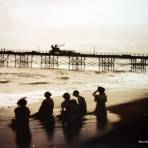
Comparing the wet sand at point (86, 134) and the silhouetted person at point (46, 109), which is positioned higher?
the silhouetted person at point (46, 109)

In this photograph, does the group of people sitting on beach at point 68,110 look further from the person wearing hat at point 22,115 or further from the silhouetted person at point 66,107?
the person wearing hat at point 22,115

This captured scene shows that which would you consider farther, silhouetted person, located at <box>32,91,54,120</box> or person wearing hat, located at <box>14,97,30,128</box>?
silhouetted person, located at <box>32,91,54,120</box>

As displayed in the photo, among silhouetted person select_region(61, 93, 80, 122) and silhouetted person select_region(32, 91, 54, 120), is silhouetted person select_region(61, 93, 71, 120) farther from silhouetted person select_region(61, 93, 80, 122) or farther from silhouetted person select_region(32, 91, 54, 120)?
silhouetted person select_region(32, 91, 54, 120)

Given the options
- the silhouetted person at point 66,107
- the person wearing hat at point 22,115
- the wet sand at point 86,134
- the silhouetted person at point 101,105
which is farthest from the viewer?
the silhouetted person at point 101,105

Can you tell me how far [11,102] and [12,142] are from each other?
23.8ft

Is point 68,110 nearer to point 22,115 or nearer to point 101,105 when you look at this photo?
point 101,105

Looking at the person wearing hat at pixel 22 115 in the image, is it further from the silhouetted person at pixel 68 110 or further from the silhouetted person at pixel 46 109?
the silhouetted person at pixel 68 110

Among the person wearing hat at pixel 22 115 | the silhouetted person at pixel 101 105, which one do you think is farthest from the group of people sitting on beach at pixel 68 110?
the person wearing hat at pixel 22 115

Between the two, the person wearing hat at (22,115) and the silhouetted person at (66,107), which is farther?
the silhouetted person at (66,107)

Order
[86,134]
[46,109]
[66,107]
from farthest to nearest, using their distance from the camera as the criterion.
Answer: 1. [46,109]
2. [66,107]
3. [86,134]

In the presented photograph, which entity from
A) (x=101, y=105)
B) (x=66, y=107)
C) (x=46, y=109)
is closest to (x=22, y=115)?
(x=46, y=109)

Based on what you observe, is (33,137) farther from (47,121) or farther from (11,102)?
(11,102)

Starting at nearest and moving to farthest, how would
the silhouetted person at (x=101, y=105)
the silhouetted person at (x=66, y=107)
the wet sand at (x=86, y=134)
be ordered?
the wet sand at (x=86, y=134), the silhouetted person at (x=66, y=107), the silhouetted person at (x=101, y=105)

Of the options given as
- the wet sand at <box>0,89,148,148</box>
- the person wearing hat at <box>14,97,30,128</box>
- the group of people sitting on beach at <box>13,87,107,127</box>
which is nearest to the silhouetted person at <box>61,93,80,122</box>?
the group of people sitting on beach at <box>13,87,107,127</box>
